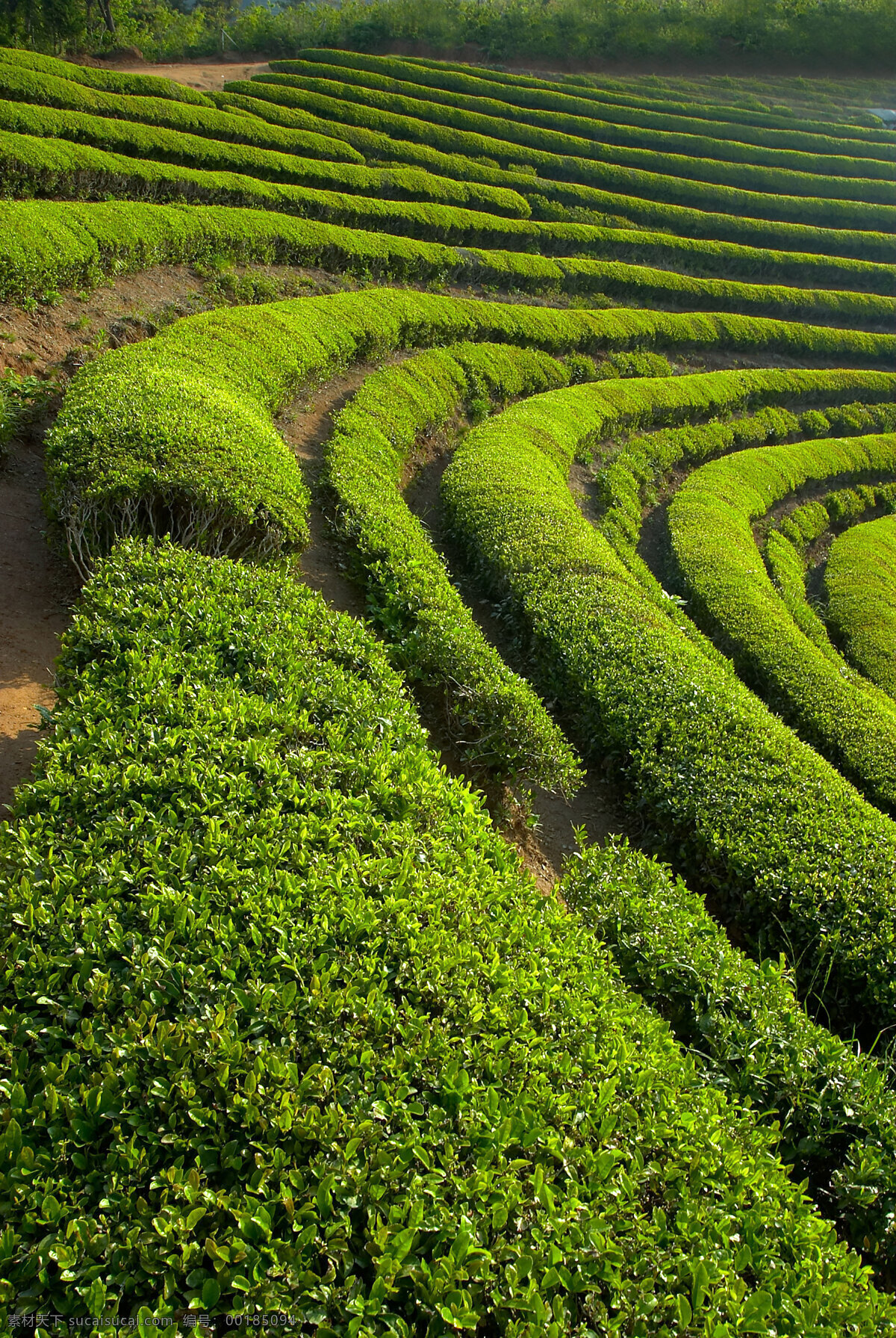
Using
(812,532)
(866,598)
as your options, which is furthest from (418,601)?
(812,532)

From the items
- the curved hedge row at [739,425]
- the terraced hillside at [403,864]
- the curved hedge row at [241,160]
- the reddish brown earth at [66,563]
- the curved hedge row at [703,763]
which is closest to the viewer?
the terraced hillside at [403,864]

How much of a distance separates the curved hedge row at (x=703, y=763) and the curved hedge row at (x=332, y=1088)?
2.62 meters

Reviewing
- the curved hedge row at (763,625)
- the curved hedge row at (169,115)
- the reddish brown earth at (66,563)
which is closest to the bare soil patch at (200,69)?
the curved hedge row at (169,115)

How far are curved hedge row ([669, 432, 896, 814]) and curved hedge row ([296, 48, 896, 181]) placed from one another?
28.0 metres

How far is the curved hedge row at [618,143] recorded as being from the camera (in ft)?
114

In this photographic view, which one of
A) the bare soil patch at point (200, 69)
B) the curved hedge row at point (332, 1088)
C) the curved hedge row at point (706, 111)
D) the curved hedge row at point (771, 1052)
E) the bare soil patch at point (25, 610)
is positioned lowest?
the bare soil patch at point (25, 610)

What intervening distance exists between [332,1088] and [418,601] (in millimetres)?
5934

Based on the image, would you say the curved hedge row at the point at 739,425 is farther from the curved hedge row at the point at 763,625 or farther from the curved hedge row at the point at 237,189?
the curved hedge row at the point at 237,189

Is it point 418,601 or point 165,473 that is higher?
point 165,473

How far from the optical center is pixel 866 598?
57.8 ft

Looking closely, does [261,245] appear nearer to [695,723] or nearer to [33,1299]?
[695,723]

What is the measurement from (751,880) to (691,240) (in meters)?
35.3

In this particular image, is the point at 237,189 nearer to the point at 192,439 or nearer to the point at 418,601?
the point at 192,439

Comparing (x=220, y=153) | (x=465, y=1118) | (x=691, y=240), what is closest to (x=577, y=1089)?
(x=465, y=1118)
